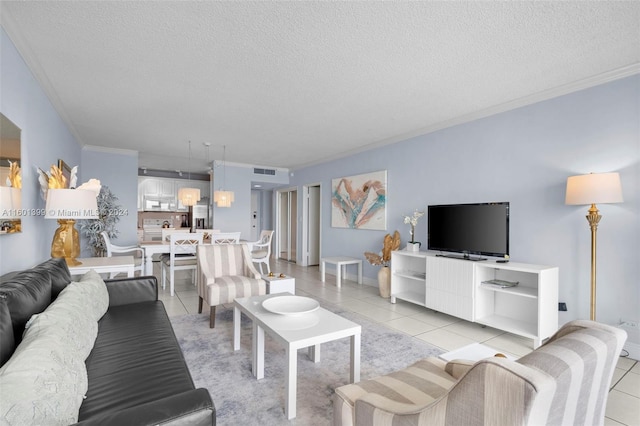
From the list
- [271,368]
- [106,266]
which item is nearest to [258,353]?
[271,368]

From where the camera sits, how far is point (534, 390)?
69cm

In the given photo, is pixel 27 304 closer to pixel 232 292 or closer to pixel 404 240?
pixel 232 292

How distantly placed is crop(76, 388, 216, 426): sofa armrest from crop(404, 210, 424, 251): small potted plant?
11.6 ft

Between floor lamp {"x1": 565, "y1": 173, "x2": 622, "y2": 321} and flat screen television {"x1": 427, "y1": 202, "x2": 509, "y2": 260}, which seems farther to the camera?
flat screen television {"x1": 427, "y1": 202, "x2": 509, "y2": 260}

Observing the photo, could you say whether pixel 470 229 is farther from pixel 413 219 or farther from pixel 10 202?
pixel 10 202

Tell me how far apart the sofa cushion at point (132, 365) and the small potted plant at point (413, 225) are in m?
3.10

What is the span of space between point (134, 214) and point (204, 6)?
5216mm

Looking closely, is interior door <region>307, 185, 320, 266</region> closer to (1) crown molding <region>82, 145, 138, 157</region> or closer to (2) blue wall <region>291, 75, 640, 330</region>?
(2) blue wall <region>291, 75, 640, 330</region>

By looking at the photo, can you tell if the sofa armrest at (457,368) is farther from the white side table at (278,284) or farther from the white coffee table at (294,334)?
the white side table at (278,284)

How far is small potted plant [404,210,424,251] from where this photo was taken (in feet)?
13.7

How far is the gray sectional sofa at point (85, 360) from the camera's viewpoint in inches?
35.4

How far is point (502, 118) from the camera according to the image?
11.4 feet

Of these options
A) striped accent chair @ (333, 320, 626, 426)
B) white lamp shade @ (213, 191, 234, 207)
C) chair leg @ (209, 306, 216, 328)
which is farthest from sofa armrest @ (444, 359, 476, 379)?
white lamp shade @ (213, 191, 234, 207)

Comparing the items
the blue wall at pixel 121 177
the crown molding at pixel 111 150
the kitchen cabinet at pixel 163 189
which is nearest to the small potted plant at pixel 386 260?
the blue wall at pixel 121 177
